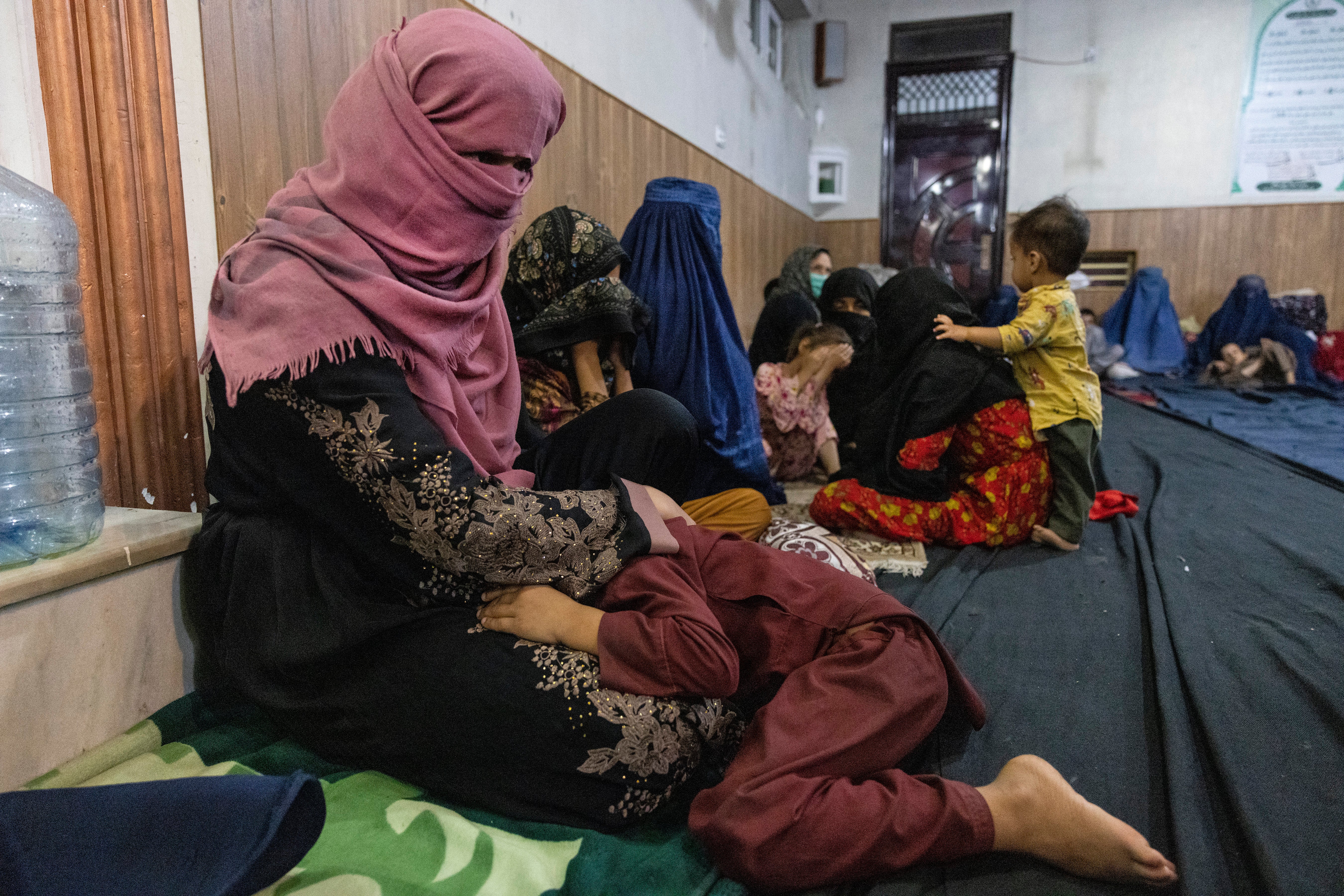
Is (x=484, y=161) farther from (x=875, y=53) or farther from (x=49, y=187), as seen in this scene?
(x=875, y=53)

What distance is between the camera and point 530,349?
5.15ft

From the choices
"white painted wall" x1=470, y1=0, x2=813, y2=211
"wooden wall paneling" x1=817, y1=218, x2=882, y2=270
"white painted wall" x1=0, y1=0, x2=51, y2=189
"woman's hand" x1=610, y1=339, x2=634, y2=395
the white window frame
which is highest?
the white window frame

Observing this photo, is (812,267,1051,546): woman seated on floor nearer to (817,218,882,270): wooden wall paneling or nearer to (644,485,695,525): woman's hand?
(644,485,695,525): woman's hand

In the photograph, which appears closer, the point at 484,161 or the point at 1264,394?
the point at 484,161

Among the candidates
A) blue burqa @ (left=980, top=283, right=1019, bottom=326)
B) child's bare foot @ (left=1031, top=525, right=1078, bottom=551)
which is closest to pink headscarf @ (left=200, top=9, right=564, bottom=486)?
child's bare foot @ (left=1031, top=525, right=1078, bottom=551)

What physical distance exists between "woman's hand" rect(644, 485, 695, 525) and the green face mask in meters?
2.73

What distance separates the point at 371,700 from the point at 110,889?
0.29m

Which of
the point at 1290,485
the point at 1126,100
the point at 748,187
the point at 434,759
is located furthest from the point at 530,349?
the point at 1126,100

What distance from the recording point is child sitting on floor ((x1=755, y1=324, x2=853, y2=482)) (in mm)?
2326

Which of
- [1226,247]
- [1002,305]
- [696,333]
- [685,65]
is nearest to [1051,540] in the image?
[696,333]

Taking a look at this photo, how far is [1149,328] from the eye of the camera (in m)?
5.67

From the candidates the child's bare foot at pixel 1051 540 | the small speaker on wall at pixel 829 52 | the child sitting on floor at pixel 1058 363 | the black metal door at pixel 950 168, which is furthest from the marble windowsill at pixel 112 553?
the small speaker on wall at pixel 829 52

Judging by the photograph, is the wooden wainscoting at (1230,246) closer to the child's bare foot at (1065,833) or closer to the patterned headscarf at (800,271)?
the patterned headscarf at (800,271)

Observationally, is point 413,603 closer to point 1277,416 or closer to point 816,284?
point 816,284
